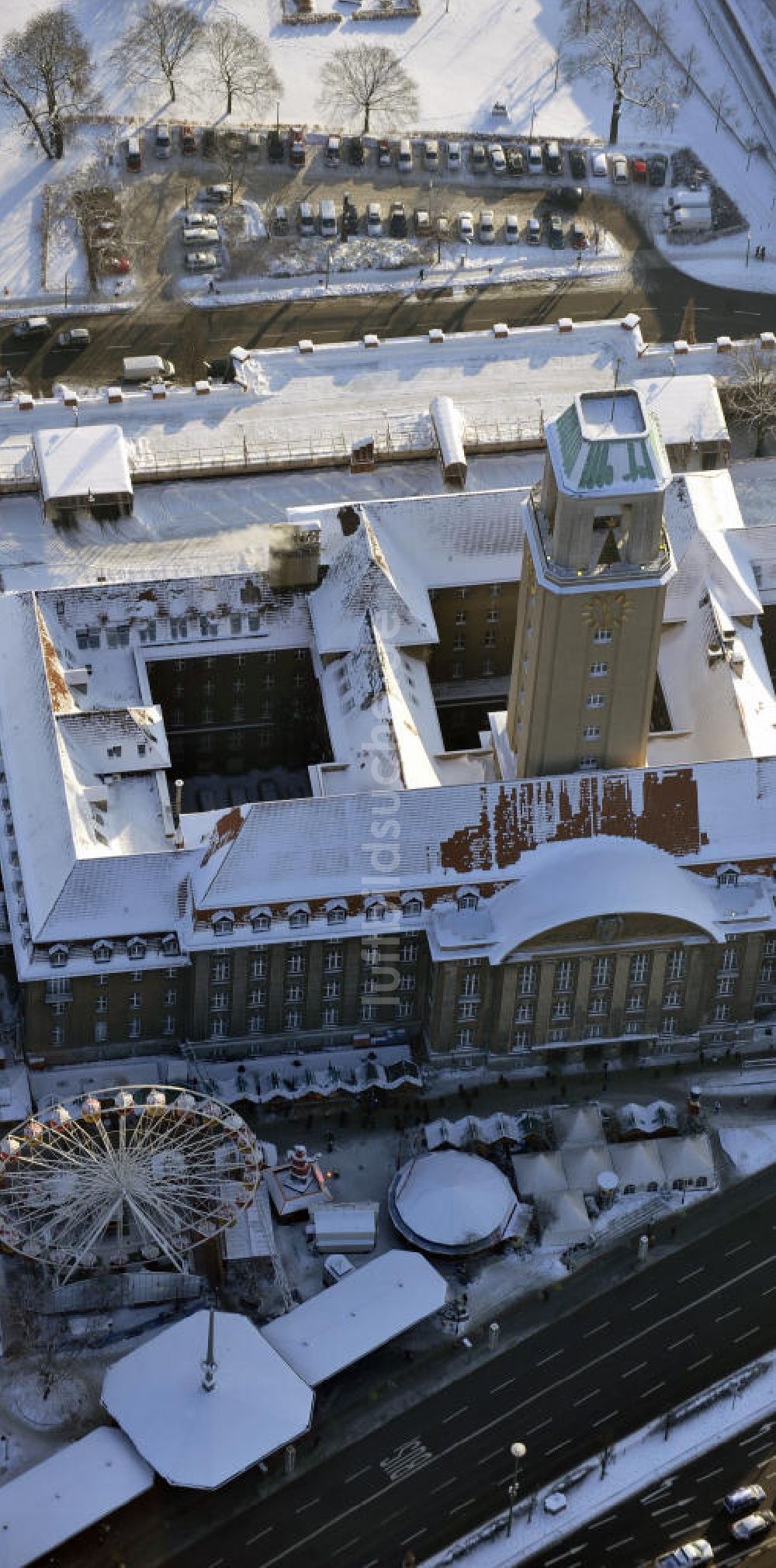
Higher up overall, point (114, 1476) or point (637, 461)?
point (637, 461)

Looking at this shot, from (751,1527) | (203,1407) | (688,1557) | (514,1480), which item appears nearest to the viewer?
(688,1557)

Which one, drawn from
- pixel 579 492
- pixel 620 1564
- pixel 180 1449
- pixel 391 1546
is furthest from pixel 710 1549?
pixel 579 492

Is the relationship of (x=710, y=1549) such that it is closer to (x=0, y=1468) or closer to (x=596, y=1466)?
(x=596, y=1466)

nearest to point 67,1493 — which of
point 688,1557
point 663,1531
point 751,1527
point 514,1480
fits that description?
point 514,1480

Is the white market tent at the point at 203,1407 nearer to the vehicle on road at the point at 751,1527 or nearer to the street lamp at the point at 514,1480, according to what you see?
the street lamp at the point at 514,1480

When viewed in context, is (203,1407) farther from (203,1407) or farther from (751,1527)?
(751,1527)

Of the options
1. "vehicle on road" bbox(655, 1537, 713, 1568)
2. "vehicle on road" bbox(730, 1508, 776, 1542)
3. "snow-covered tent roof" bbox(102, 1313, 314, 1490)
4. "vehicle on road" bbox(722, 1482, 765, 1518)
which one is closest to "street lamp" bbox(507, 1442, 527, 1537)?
"vehicle on road" bbox(655, 1537, 713, 1568)
